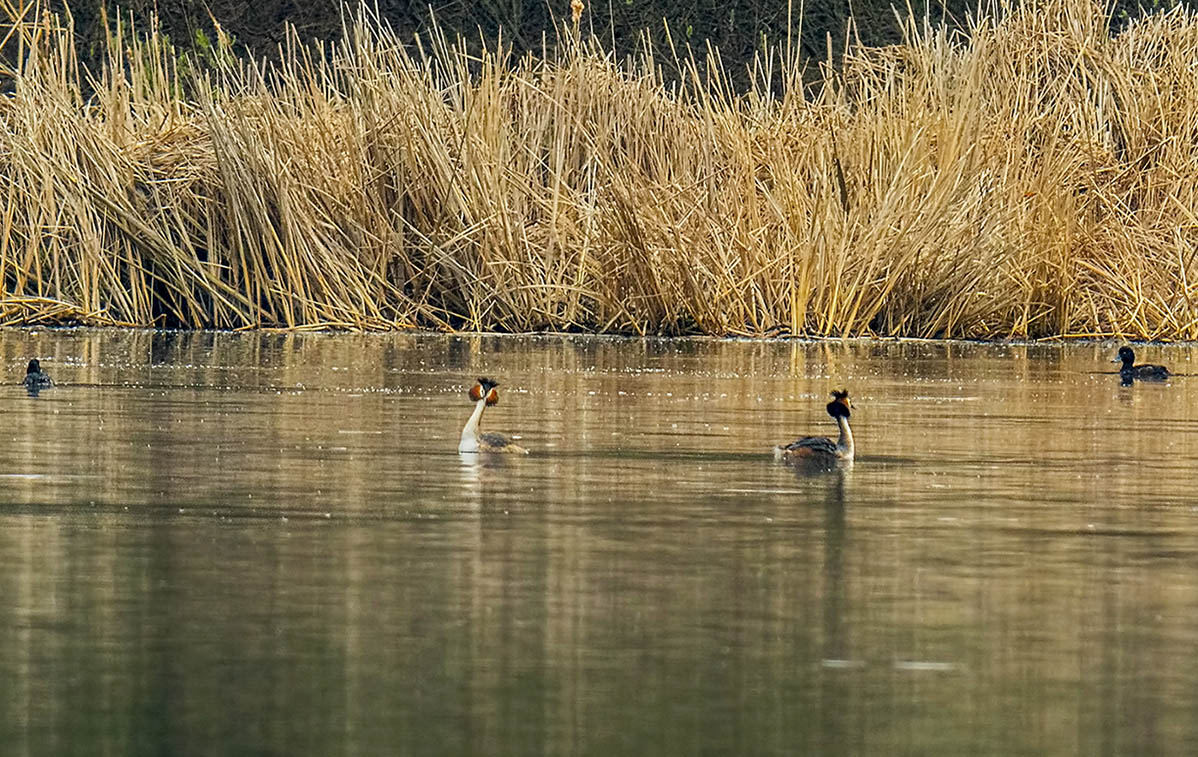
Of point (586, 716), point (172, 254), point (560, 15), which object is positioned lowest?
point (586, 716)

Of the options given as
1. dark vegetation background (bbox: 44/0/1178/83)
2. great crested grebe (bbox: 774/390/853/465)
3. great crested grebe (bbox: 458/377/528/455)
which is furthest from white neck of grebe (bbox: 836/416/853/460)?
dark vegetation background (bbox: 44/0/1178/83)

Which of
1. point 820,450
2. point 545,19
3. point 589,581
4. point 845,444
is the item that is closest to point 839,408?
point 845,444

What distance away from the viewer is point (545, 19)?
37688 millimetres

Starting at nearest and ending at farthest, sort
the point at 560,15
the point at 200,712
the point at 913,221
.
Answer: the point at 200,712 → the point at 913,221 → the point at 560,15

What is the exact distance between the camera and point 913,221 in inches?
798

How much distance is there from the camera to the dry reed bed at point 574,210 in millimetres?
20281

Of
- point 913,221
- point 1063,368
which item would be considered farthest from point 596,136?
point 1063,368

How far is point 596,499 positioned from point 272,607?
2738 millimetres

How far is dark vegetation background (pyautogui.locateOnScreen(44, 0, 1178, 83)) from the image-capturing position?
36.6 metres

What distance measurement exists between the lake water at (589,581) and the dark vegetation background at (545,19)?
23.6 meters

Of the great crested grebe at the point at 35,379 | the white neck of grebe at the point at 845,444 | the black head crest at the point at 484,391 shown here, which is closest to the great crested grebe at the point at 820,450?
the white neck of grebe at the point at 845,444

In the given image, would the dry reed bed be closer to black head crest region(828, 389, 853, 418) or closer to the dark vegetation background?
black head crest region(828, 389, 853, 418)

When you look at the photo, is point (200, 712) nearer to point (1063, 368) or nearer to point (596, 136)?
point (1063, 368)

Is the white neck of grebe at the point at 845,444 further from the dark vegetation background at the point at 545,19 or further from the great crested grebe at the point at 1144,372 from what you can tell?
the dark vegetation background at the point at 545,19
